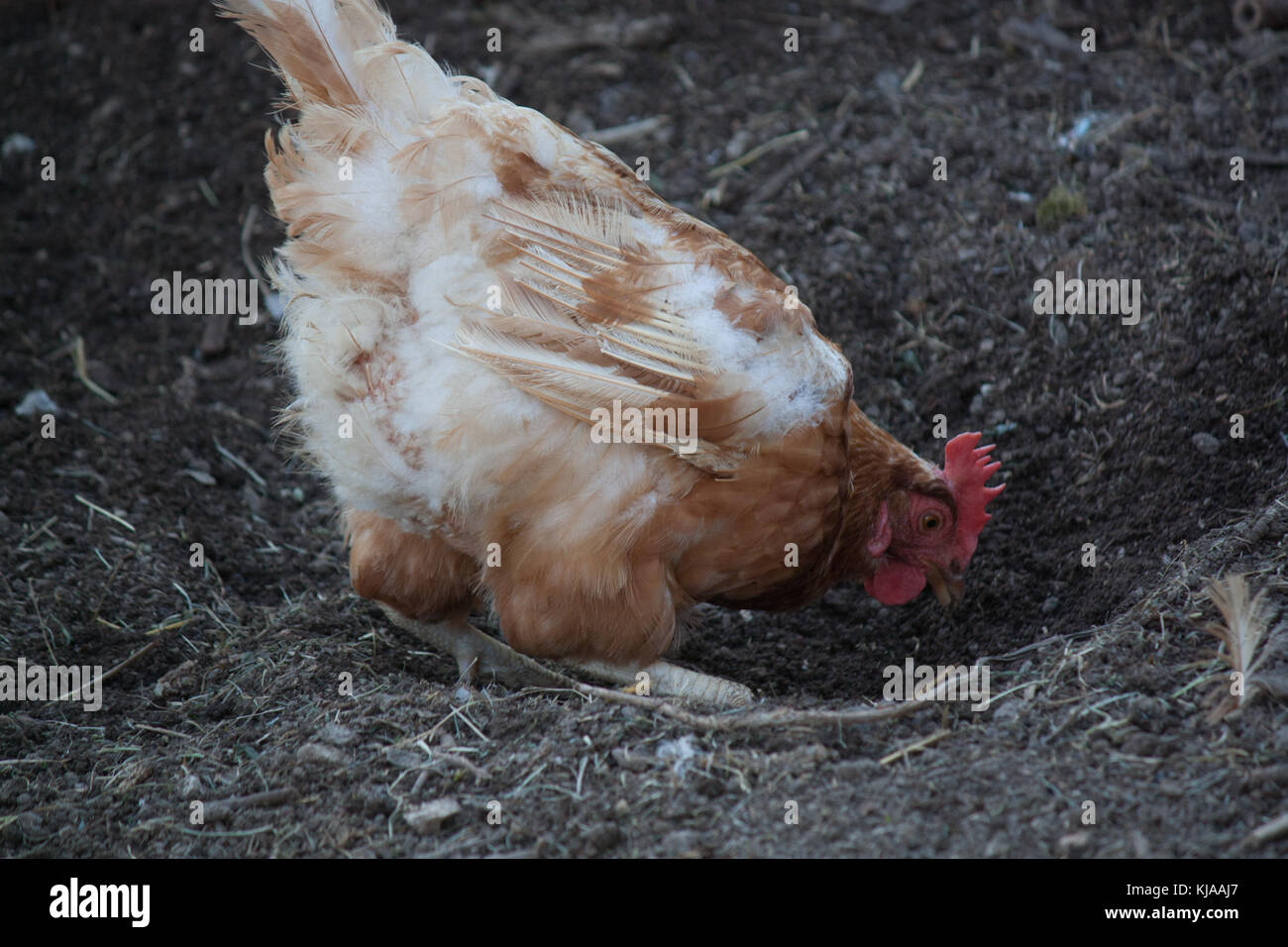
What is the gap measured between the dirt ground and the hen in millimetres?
504

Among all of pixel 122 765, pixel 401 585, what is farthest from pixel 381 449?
pixel 122 765

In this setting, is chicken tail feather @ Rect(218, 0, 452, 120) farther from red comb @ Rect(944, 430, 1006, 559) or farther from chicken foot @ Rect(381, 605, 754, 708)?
red comb @ Rect(944, 430, 1006, 559)

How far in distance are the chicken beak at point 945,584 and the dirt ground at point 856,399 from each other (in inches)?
5.9

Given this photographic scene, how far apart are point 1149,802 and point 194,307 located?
4.73 m

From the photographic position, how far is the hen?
3.16m

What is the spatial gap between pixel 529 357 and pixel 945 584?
1.77 meters

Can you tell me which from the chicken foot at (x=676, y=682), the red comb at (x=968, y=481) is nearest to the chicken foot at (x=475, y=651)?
the chicken foot at (x=676, y=682)

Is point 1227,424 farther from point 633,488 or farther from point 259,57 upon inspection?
point 259,57

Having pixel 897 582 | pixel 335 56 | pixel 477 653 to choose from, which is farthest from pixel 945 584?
pixel 335 56

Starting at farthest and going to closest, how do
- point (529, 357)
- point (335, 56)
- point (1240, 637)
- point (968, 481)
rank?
point (968, 481) < point (335, 56) < point (529, 357) < point (1240, 637)

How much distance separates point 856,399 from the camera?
4633mm

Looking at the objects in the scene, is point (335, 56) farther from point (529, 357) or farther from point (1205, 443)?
point (1205, 443)

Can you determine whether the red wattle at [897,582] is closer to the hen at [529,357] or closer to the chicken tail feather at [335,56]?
the hen at [529,357]

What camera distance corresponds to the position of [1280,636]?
116 inches
